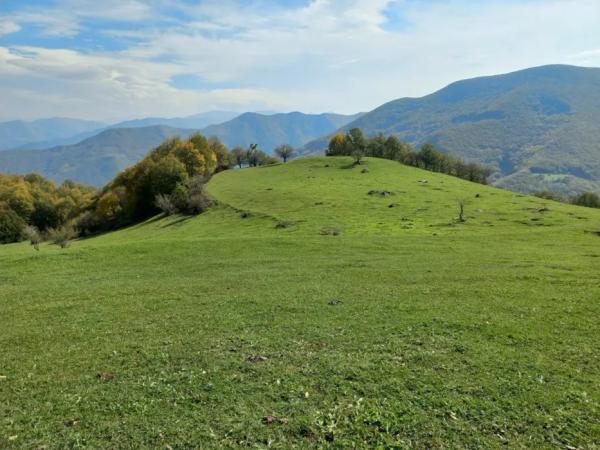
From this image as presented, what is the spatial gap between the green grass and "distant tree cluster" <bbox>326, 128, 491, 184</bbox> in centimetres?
9414

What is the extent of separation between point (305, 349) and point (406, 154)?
130m

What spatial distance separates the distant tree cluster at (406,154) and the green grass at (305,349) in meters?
94.1

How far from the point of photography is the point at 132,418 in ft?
36.3

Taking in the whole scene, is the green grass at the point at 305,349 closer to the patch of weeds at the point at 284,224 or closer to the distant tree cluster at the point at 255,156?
the patch of weeds at the point at 284,224

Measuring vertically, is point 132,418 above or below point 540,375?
above

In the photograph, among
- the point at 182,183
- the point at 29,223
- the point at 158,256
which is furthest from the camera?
the point at 29,223

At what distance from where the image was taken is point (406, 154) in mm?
137000

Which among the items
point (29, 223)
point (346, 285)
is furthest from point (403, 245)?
point (29, 223)

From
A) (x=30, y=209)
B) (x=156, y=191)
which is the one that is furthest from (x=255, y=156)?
(x=30, y=209)

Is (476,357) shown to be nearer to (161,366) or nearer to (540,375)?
(540,375)

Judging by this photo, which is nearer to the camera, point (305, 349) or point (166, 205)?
point (305, 349)

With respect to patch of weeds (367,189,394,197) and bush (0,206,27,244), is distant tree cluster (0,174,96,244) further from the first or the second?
patch of weeds (367,189,394,197)

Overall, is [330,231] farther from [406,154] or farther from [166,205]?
[406,154]

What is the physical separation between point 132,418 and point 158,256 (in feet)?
92.6
